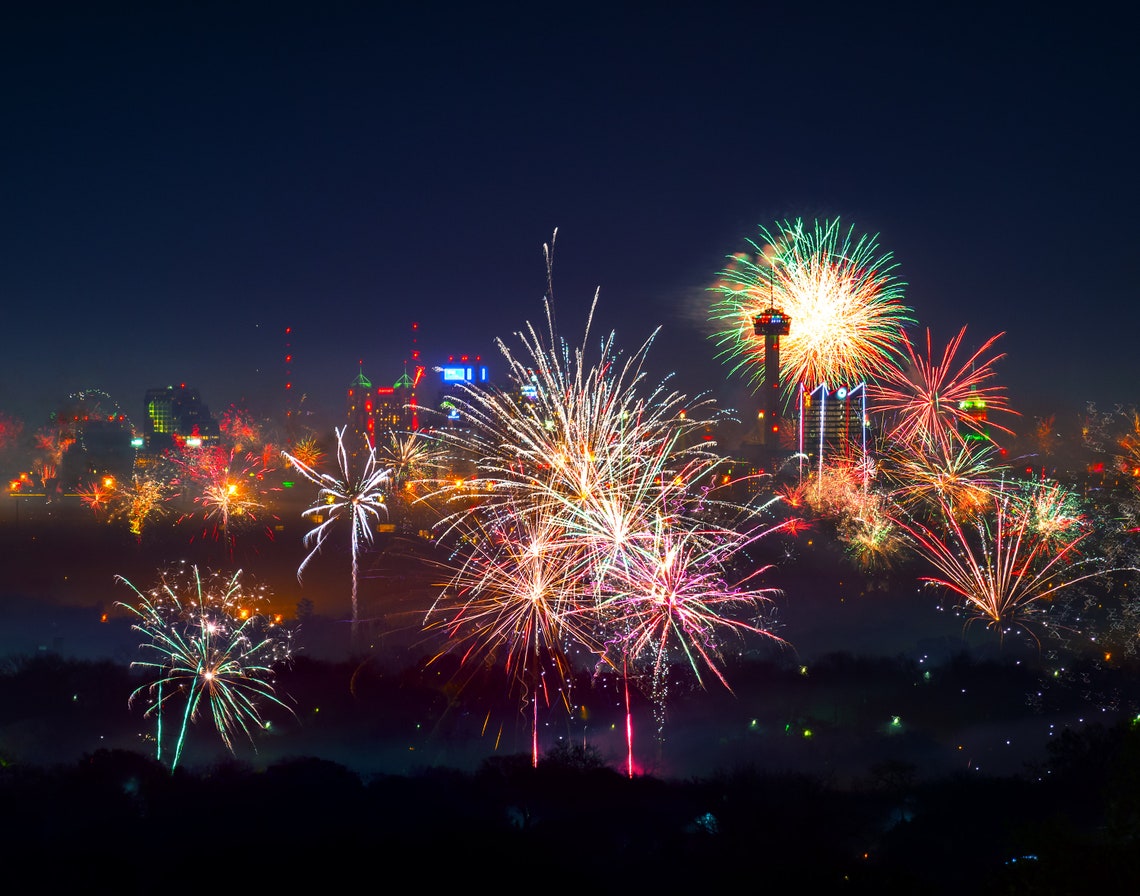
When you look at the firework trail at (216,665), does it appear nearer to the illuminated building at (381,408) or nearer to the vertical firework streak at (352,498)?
the vertical firework streak at (352,498)

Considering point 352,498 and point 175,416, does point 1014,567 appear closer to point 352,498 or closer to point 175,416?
point 352,498

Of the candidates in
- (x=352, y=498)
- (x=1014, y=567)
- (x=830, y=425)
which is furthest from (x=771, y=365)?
(x=352, y=498)

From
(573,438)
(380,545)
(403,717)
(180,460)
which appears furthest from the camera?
(180,460)

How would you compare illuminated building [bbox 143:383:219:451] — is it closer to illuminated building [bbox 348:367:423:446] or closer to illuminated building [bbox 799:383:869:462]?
illuminated building [bbox 348:367:423:446]

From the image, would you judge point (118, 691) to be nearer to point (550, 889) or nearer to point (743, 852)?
point (550, 889)

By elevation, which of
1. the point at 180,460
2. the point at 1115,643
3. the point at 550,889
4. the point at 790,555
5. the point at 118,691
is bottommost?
the point at 550,889

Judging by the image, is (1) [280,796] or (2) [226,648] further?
(2) [226,648]

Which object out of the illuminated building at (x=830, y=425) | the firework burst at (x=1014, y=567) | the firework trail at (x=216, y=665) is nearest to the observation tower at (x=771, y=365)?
the illuminated building at (x=830, y=425)

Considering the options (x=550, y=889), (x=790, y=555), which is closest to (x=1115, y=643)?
(x=790, y=555)

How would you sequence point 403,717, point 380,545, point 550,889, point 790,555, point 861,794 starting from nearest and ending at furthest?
1. point 550,889
2. point 861,794
3. point 403,717
4. point 790,555
5. point 380,545
